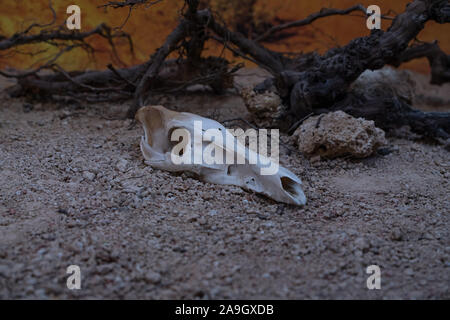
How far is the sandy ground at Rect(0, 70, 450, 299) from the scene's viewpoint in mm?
1857

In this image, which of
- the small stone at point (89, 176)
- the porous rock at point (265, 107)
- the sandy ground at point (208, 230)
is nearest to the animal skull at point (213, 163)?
the sandy ground at point (208, 230)

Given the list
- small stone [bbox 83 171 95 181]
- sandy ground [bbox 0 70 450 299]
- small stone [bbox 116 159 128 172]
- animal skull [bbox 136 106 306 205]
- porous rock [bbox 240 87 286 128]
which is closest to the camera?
sandy ground [bbox 0 70 450 299]

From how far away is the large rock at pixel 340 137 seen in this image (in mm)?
3299

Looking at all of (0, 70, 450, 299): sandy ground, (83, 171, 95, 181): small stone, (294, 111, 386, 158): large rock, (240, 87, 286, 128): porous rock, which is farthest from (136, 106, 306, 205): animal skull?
(240, 87, 286, 128): porous rock

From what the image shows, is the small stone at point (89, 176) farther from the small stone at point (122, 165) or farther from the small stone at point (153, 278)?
the small stone at point (153, 278)

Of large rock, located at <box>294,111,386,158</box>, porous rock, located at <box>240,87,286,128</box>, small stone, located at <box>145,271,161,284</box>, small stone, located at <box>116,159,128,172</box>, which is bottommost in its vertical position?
small stone, located at <box>145,271,161,284</box>

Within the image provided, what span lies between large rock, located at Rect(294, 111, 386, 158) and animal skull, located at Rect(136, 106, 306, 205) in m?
0.75

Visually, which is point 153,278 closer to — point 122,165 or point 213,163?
point 213,163

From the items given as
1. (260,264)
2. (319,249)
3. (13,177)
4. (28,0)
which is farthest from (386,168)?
(28,0)

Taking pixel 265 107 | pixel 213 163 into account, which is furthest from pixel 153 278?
pixel 265 107

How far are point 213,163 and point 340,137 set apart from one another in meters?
1.13

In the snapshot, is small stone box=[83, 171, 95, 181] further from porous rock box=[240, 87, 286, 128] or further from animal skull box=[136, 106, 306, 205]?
porous rock box=[240, 87, 286, 128]

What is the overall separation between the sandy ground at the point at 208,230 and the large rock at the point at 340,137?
0.10 metres
